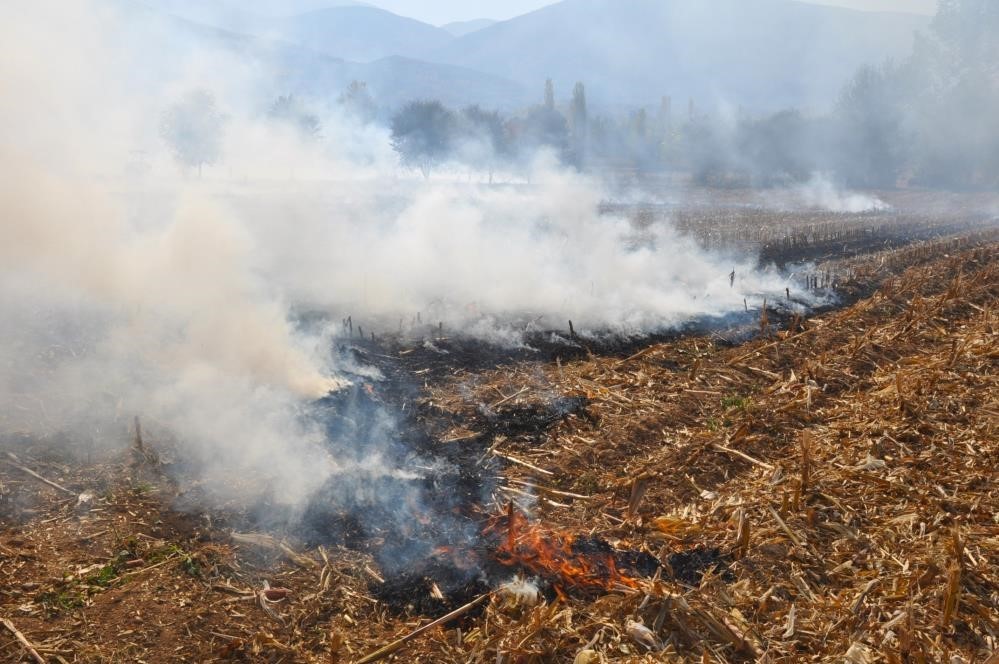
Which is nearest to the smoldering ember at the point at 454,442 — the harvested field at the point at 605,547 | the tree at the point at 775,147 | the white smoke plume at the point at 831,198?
→ the harvested field at the point at 605,547

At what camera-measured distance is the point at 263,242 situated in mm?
15898

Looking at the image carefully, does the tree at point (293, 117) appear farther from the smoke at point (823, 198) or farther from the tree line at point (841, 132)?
the smoke at point (823, 198)

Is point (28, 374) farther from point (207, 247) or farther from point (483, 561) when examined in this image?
point (483, 561)

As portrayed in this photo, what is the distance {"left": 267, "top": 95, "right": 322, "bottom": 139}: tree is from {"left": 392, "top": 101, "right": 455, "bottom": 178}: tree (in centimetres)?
795

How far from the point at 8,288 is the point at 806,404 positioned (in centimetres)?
1149

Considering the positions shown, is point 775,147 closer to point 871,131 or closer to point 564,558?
point 871,131

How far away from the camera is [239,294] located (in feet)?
32.8

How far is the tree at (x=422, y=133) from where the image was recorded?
61.1m

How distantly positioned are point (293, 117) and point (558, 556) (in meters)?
57.8

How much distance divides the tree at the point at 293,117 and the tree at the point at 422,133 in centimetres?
795

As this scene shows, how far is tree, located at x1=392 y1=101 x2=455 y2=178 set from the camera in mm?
61062

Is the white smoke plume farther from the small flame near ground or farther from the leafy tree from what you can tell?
the small flame near ground

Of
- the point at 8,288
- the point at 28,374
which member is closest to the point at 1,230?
Result: the point at 8,288

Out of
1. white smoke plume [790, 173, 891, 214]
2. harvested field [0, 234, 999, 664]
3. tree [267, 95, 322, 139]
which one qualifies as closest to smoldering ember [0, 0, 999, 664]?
harvested field [0, 234, 999, 664]
